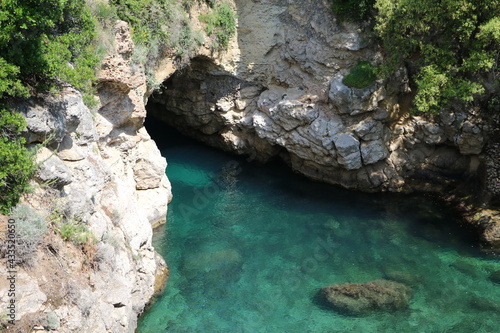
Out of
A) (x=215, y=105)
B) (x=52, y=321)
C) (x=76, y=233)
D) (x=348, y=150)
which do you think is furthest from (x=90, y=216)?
(x=215, y=105)

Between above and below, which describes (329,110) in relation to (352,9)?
below

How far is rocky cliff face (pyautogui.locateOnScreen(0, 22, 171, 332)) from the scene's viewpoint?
Result: 10414mm

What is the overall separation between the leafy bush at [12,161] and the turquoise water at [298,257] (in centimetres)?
602

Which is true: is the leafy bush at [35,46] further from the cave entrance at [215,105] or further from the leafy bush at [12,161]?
the cave entrance at [215,105]

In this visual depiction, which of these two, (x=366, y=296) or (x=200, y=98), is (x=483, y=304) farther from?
(x=200, y=98)

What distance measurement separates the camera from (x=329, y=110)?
2159 cm

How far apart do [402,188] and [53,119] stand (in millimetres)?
15901

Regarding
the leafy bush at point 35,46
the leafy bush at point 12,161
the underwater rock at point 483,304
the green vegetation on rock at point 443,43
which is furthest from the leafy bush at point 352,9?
the leafy bush at point 12,161

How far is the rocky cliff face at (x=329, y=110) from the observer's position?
2070 cm

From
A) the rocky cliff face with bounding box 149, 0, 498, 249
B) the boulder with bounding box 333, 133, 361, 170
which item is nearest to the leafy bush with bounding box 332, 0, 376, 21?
the rocky cliff face with bounding box 149, 0, 498, 249

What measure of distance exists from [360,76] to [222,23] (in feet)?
22.8

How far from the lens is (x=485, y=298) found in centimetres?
1600

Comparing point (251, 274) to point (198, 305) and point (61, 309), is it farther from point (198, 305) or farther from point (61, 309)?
point (61, 309)

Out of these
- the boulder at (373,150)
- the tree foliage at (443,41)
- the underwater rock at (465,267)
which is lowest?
the underwater rock at (465,267)
